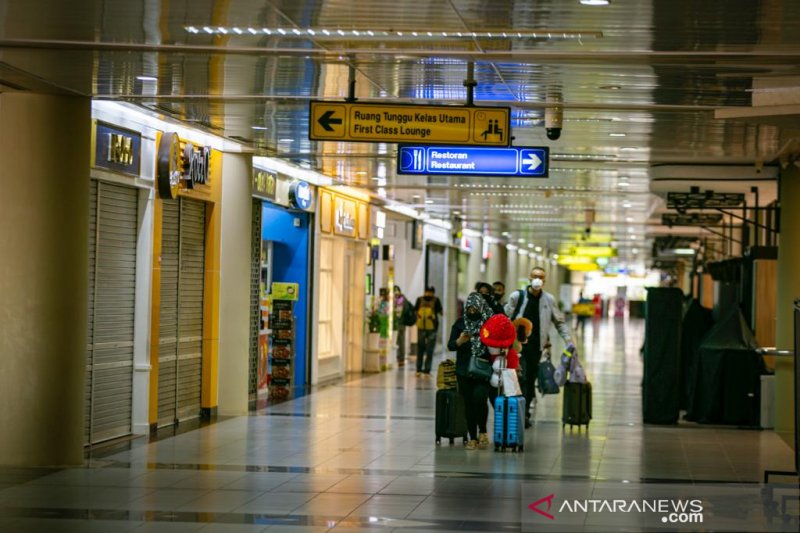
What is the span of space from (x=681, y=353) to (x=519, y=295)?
11.3 feet

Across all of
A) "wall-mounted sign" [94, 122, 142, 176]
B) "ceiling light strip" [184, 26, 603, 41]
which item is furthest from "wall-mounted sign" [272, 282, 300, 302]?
"ceiling light strip" [184, 26, 603, 41]

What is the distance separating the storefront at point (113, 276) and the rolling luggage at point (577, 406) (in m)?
5.29

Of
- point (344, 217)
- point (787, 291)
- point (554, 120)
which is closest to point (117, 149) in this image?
point (554, 120)

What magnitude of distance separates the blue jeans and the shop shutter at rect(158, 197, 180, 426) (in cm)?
999

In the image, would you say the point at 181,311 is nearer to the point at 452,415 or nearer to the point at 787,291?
the point at 452,415

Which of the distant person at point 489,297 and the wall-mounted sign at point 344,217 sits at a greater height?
the wall-mounted sign at point 344,217

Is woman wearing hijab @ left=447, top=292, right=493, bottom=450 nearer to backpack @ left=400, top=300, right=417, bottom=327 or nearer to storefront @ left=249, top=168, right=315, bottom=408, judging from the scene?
storefront @ left=249, top=168, right=315, bottom=408

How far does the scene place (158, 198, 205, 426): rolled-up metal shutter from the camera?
15.1 metres

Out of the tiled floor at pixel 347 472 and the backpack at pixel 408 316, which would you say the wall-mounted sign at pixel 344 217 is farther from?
the tiled floor at pixel 347 472

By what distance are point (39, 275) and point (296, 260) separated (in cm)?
1068

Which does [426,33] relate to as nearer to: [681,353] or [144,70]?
[144,70]

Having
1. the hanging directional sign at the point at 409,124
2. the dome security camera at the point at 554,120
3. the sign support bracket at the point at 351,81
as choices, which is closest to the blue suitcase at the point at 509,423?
the dome security camera at the point at 554,120

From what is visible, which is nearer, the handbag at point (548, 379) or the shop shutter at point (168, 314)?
the shop shutter at point (168, 314)

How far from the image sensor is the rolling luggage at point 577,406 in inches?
601
